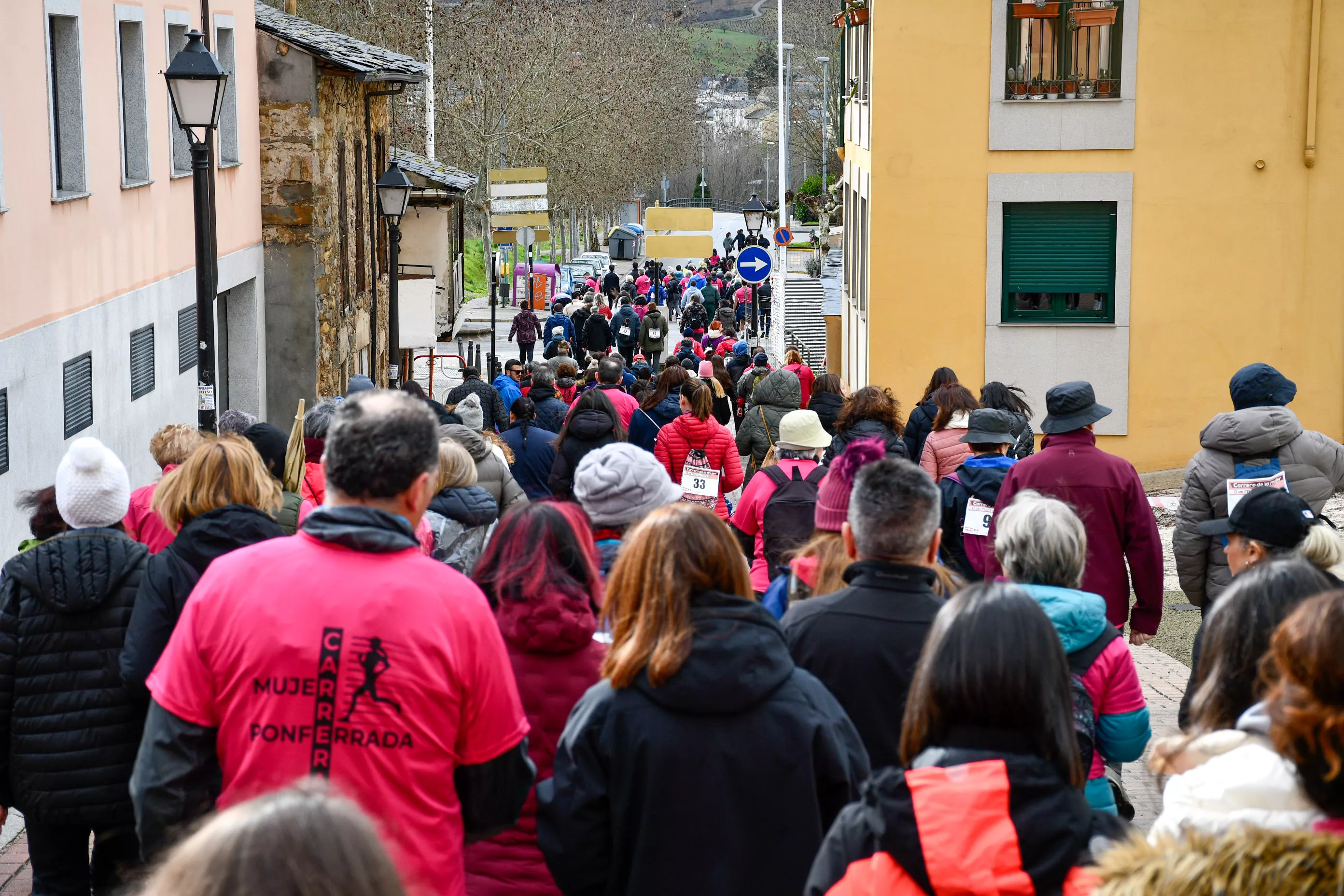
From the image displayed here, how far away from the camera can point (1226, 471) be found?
717 cm

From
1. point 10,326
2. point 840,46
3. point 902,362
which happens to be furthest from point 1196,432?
point 10,326

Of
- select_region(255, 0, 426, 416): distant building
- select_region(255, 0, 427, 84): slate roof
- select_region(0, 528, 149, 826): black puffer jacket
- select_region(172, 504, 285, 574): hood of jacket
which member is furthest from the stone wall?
select_region(0, 528, 149, 826): black puffer jacket

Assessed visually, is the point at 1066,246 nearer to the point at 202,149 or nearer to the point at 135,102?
the point at 135,102

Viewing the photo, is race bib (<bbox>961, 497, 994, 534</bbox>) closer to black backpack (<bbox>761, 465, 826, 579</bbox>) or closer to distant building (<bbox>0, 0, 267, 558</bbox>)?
black backpack (<bbox>761, 465, 826, 579</bbox>)

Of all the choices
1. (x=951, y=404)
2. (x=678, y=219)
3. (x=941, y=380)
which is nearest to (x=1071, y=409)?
(x=951, y=404)

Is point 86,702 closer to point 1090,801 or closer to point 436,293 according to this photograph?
point 1090,801

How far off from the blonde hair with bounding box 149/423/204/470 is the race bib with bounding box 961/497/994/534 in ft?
11.9

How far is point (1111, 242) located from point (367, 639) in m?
18.2

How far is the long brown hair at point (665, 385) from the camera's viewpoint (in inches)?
494

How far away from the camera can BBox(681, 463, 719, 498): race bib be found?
33.1 ft

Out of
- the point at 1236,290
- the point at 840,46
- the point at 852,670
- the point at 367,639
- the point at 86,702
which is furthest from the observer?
the point at 840,46

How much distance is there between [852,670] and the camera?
3.76 meters

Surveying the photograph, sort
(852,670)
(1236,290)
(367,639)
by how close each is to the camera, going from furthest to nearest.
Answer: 1. (1236,290)
2. (852,670)
3. (367,639)

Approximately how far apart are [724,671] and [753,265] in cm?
2377
